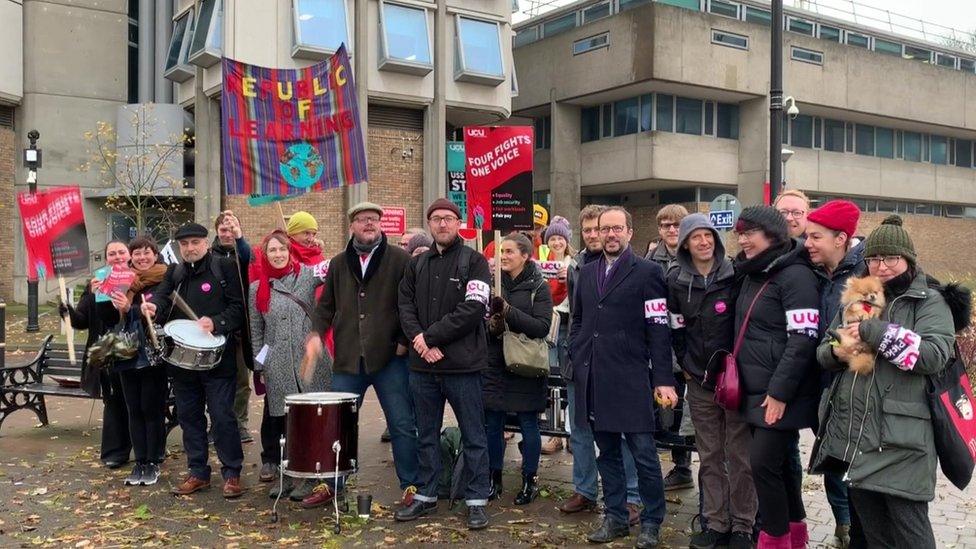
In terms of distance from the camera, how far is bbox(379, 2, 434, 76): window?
26.2 m

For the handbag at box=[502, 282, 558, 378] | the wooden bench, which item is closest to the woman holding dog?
the handbag at box=[502, 282, 558, 378]

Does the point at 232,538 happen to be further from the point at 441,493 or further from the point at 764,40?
the point at 764,40

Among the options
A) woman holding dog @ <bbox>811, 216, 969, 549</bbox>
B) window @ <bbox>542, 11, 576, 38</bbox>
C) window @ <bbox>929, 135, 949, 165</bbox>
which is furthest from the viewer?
window @ <bbox>929, 135, 949, 165</bbox>

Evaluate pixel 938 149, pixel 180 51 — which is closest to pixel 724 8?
pixel 938 149

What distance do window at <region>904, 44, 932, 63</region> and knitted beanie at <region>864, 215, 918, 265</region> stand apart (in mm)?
42435

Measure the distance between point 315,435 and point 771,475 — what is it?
294 centimetres

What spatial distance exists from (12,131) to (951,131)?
40.4 m

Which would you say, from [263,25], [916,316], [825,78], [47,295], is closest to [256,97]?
[916,316]

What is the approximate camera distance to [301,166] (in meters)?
7.97

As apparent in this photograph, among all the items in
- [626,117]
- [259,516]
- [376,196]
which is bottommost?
[259,516]

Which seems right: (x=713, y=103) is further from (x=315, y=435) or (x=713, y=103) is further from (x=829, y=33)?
(x=315, y=435)

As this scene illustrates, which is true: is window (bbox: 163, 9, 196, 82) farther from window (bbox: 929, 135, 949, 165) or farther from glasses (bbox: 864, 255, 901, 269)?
window (bbox: 929, 135, 949, 165)

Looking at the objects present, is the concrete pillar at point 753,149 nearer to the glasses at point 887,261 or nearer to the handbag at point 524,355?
the handbag at point 524,355

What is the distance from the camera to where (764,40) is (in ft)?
115
